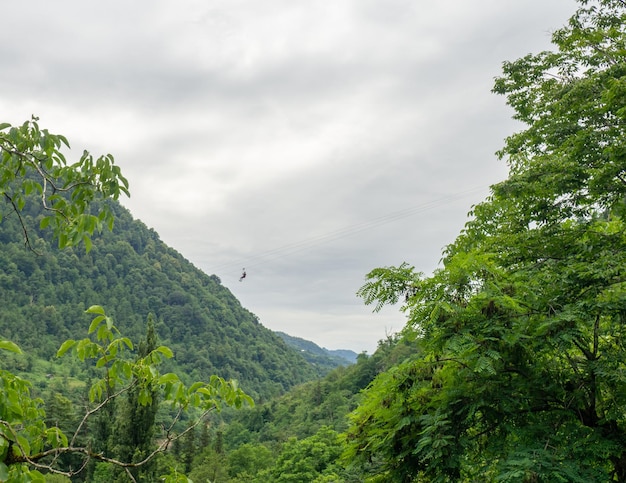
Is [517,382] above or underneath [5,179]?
underneath

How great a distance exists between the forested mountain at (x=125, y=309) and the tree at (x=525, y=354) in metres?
149

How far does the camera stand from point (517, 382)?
5.65 metres

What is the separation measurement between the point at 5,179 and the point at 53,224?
0.43 meters

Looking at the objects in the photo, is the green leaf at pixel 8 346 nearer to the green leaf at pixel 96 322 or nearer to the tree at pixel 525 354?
the green leaf at pixel 96 322

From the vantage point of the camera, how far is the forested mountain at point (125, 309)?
15350cm

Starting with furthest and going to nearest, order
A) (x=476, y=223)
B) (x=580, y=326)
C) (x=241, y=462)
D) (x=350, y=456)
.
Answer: (x=241, y=462) → (x=476, y=223) → (x=350, y=456) → (x=580, y=326)

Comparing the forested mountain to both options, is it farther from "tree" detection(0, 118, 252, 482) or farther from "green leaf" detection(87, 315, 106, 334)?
"green leaf" detection(87, 315, 106, 334)

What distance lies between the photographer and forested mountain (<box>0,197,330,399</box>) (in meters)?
154

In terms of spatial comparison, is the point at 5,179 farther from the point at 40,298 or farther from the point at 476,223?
the point at 40,298

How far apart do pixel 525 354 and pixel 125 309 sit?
598ft

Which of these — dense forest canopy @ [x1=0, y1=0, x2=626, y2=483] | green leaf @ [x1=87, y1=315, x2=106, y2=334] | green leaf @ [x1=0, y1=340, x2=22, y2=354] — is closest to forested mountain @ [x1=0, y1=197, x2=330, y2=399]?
dense forest canopy @ [x1=0, y1=0, x2=626, y2=483]

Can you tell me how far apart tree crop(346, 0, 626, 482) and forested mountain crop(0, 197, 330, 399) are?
14929 cm

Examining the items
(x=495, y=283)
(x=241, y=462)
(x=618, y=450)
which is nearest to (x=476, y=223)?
(x=495, y=283)

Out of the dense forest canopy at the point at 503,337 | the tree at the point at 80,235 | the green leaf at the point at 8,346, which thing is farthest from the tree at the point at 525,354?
the green leaf at the point at 8,346
